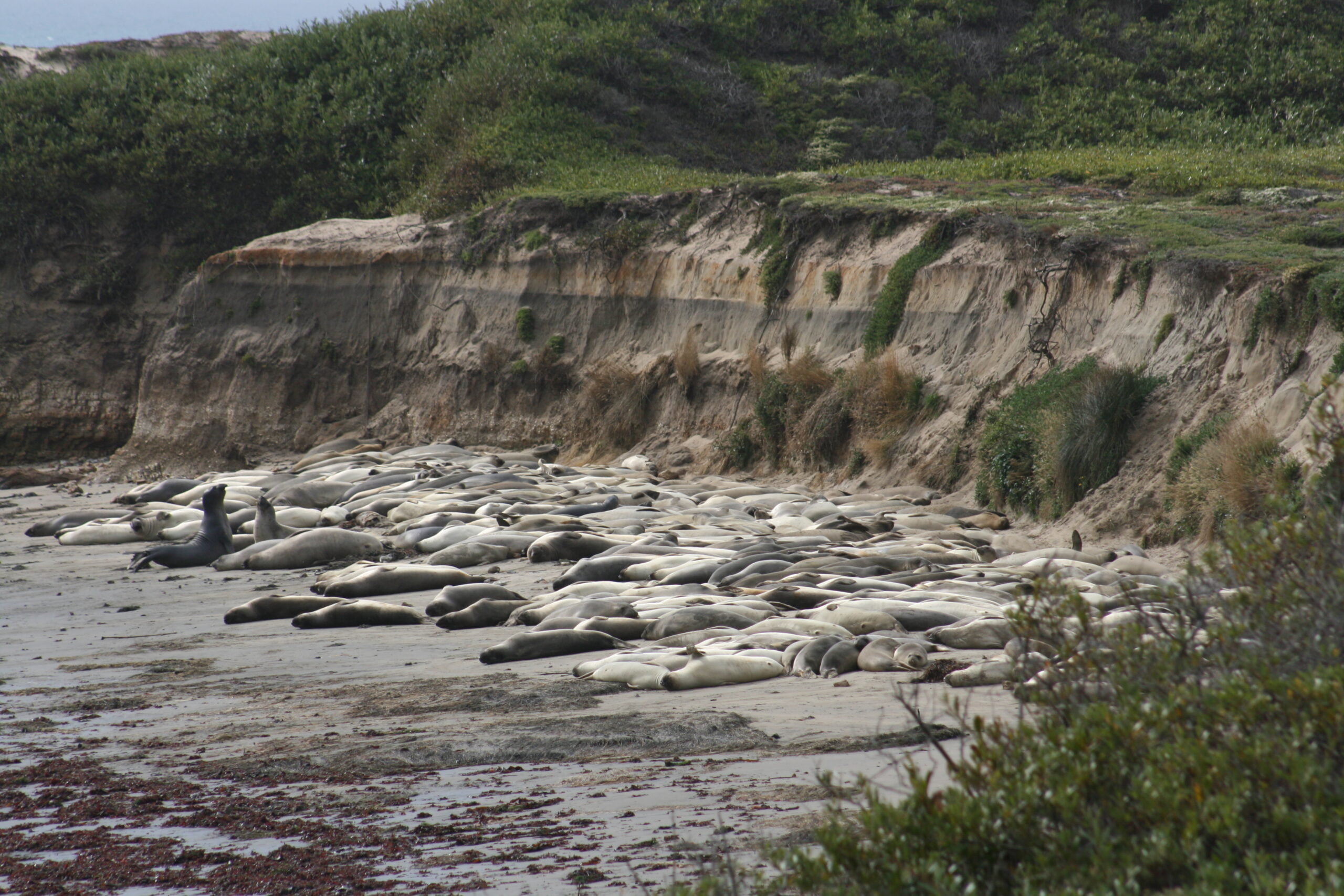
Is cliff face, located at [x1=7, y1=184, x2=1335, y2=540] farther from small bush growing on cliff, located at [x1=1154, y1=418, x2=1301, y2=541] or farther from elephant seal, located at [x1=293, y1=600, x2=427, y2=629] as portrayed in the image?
elephant seal, located at [x1=293, y1=600, x2=427, y2=629]

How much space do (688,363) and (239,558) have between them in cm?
774

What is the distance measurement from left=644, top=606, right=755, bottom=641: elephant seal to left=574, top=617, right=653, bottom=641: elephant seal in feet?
0.20

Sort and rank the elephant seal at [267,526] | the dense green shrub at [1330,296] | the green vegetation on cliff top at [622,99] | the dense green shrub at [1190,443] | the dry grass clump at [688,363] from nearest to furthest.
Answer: the dense green shrub at [1330,296] → the dense green shrub at [1190,443] → the elephant seal at [267,526] → the dry grass clump at [688,363] → the green vegetation on cliff top at [622,99]

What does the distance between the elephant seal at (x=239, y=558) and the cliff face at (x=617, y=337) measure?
21.6ft

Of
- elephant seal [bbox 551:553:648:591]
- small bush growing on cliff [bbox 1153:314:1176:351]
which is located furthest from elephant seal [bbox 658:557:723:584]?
small bush growing on cliff [bbox 1153:314:1176:351]

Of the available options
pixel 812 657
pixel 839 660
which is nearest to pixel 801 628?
pixel 812 657

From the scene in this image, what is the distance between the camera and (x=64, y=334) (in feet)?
94.3

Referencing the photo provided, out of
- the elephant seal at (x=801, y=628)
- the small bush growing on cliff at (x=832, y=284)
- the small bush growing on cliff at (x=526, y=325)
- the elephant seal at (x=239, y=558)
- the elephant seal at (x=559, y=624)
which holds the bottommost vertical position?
the elephant seal at (x=239, y=558)

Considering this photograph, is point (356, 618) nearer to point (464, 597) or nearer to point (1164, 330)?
point (464, 597)

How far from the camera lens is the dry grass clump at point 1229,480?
9.22 metres

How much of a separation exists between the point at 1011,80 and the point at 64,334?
24.7 metres

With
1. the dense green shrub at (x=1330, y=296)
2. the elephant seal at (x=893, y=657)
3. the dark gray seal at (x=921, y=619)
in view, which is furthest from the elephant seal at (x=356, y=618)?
the dense green shrub at (x=1330, y=296)

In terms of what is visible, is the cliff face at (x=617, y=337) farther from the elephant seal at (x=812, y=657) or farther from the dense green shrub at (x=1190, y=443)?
the elephant seal at (x=812, y=657)

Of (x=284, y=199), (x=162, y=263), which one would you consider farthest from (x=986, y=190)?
(x=162, y=263)
